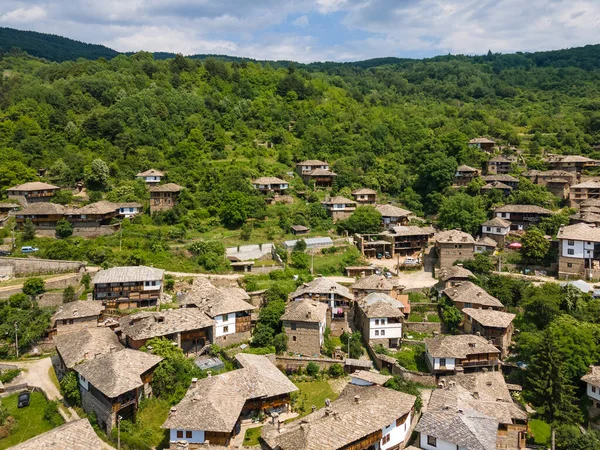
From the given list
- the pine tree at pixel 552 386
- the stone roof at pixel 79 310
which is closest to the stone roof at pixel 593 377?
the pine tree at pixel 552 386

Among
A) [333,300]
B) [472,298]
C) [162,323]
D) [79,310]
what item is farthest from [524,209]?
[79,310]

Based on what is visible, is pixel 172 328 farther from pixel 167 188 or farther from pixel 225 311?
pixel 167 188

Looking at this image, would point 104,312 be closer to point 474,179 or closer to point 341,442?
point 341,442

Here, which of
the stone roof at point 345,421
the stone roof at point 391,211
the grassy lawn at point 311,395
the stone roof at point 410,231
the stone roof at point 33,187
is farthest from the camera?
the stone roof at point 391,211

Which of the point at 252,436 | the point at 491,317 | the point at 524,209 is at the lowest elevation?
the point at 252,436

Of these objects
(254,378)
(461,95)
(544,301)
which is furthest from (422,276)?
(461,95)

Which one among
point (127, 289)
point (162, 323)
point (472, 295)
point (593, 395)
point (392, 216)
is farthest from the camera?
point (392, 216)

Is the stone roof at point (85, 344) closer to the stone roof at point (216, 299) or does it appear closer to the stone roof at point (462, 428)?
the stone roof at point (216, 299)

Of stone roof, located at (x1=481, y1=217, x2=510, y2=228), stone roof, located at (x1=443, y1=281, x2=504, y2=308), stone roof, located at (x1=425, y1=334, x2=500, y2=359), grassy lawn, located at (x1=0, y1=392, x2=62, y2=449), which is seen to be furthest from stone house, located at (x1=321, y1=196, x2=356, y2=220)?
grassy lawn, located at (x1=0, y1=392, x2=62, y2=449)
